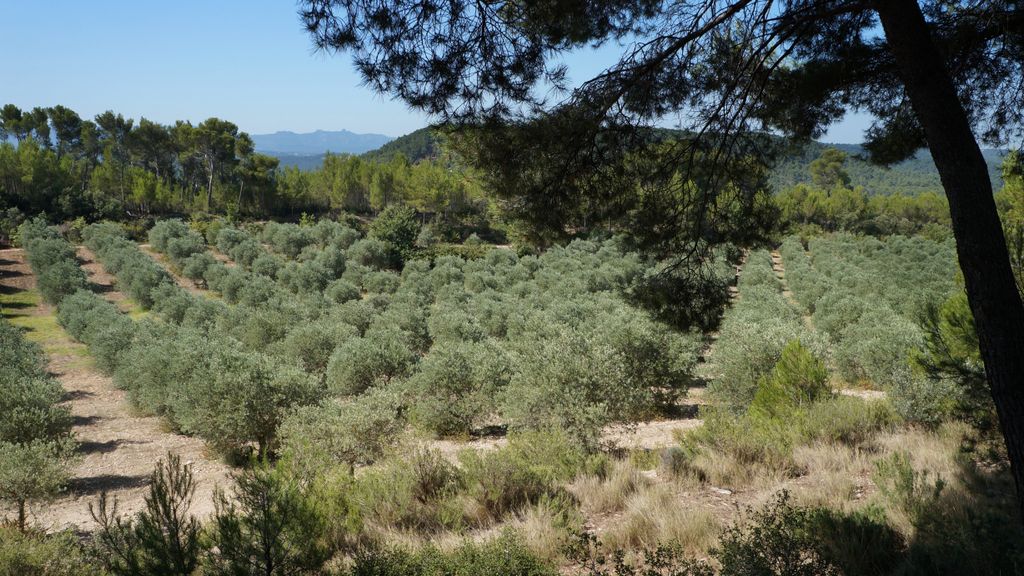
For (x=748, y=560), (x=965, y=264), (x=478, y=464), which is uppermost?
(x=965, y=264)

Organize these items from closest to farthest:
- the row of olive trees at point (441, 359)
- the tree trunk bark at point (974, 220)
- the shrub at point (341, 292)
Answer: the tree trunk bark at point (974, 220) → the row of olive trees at point (441, 359) → the shrub at point (341, 292)

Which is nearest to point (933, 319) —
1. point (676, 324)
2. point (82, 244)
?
point (676, 324)

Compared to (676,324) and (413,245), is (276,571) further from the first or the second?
(413,245)

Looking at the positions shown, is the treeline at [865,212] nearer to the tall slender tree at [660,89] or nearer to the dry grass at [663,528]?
the tall slender tree at [660,89]

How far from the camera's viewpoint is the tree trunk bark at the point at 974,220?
3486 millimetres

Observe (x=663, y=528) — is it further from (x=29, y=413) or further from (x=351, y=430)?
(x=29, y=413)

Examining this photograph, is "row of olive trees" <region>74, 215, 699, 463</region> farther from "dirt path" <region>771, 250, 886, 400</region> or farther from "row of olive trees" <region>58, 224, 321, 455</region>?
"dirt path" <region>771, 250, 886, 400</region>

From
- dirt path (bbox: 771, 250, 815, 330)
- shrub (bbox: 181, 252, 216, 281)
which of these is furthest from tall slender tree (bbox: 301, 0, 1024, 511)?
shrub (bbox: 181, 252, 216, 281)

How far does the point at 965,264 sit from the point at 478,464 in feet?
16.4

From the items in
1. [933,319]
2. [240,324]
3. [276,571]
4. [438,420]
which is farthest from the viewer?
[240,324]

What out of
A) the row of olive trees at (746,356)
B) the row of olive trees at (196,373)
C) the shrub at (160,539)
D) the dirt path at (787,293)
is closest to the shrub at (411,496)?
the shrub at (160,539)

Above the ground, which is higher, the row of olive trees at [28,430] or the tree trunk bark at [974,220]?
the tree trunk bark at [974,220]

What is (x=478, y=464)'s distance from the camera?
22.0 ft

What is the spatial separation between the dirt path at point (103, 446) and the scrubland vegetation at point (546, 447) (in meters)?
0.55
